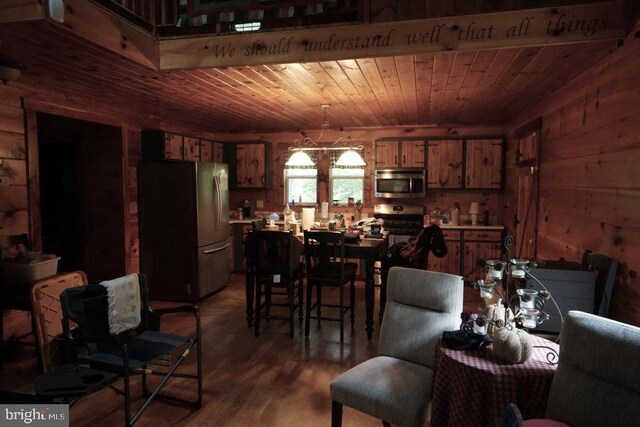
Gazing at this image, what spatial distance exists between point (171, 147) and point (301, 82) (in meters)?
2.53

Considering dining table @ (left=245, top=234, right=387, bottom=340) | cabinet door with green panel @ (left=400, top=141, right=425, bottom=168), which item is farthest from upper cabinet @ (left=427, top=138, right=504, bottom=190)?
dining table @ (left=245, top=234, right=387, bottom=340)

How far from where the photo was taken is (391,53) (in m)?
2.85

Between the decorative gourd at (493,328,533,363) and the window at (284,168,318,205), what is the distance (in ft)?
16.9

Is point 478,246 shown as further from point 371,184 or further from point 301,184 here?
point 301,184

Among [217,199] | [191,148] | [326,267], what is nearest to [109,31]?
[326,267]

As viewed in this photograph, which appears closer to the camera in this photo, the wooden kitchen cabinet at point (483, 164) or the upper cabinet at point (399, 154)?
the wooden kitchen cabinet at point (483, 164)

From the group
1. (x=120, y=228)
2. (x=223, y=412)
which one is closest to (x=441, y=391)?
(x=223, y=412)

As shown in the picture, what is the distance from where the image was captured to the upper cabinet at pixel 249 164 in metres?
6.75

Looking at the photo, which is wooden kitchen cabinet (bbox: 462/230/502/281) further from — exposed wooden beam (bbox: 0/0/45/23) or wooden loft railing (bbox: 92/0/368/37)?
exposed wooden beam (bbox: 0/0/45/23)

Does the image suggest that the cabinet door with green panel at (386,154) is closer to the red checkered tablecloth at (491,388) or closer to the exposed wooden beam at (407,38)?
the exposed wooden beam at (407,38)

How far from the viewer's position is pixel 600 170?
289 cm

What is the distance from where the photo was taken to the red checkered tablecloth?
177cm

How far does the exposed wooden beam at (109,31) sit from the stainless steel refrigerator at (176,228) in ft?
6.56

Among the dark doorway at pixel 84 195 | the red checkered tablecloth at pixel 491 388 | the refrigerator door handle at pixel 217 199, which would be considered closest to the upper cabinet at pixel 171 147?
the dark doorway at pixel 84 195
